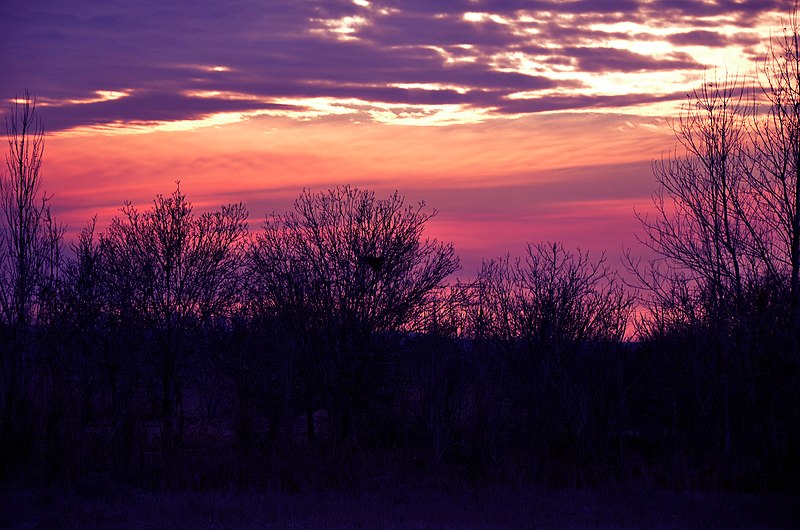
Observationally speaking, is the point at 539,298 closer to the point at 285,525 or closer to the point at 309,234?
the point at 309,234

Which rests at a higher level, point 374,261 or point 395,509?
point 374,261

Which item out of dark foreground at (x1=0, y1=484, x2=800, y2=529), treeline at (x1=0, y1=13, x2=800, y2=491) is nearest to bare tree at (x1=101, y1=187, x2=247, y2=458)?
treeline at (x1=0, y1=13, x2=800, y2=491)

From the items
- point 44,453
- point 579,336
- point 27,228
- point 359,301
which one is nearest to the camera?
point 44,453

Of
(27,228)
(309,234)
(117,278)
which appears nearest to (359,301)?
(309,234)

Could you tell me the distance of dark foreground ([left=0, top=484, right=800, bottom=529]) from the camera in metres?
12.2

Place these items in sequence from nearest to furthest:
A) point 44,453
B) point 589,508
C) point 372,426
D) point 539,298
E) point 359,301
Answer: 1. point 589,508
2. point 44,453
3. point 359,301
4. point 372,426
5. point 539,298

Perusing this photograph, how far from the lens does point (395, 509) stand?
13.1 meters

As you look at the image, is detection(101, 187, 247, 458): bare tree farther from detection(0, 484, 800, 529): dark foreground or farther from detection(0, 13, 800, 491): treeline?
detection(0, 484, 800, 529): dark foreground

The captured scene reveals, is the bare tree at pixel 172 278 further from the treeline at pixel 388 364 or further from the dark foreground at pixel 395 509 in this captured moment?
the dark foreground at pixel 395 509

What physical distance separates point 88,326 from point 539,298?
53.9 ft

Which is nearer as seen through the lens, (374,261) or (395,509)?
(395,509)

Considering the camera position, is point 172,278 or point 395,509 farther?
point 172,278

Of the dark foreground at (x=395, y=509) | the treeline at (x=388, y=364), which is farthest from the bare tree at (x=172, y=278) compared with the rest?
the dark foreground at (x=395, y=509)

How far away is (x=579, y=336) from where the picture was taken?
2805 centimetres
